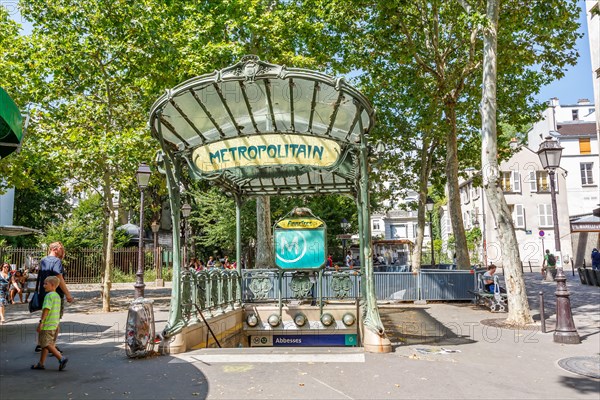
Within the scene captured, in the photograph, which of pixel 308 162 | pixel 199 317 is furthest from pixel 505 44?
pixel 199 317

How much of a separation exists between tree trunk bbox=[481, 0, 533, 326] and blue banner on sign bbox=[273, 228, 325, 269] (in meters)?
4.33

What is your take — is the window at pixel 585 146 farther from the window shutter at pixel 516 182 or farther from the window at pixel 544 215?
the window shutter at pixel 516 182

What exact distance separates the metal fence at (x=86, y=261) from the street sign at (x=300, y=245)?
55.4ft

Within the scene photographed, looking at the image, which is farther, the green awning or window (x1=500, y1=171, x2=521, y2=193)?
window (x1=500, y1=171, x2=521, y2=193)

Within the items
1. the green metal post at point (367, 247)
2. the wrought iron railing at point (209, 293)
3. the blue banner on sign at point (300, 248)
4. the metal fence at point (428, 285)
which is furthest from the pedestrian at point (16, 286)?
the green metal post at point (367, 247)

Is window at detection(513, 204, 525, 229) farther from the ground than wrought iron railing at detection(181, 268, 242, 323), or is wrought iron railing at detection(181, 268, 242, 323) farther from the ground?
window at detection(513, 204, 525, 229)

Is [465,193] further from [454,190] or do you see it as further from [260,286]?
[260,286]

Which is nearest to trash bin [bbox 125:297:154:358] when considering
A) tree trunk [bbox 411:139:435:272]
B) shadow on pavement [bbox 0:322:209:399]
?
shadow on pavement [bbox 0:322:209:399]

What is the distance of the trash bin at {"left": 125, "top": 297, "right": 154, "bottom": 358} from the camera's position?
774 cm

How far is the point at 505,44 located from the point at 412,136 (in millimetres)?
8216

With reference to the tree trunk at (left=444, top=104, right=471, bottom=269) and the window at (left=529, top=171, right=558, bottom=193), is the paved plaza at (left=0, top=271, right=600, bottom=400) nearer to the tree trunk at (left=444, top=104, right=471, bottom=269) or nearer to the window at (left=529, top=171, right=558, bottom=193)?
the tree trunk at (left=444, top=104, right=471, bottom=269)

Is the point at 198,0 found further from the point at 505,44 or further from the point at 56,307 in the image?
the point at 56,307

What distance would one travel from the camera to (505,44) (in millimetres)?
16500

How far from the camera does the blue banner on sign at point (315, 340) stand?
1188 centimetres
